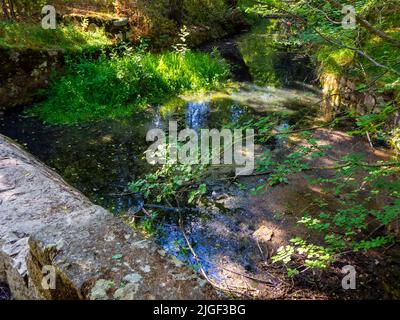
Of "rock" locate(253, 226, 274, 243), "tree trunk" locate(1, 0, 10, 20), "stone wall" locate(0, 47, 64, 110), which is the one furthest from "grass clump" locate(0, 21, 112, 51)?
"rock" locate(253, 226, 274, 243)

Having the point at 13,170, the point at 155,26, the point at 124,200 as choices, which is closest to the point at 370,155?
the point at 124,200

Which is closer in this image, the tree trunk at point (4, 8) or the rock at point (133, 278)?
the rock at point (133, 278)

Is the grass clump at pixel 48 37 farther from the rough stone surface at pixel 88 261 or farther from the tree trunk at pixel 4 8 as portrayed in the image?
the rough stone surface at pixel 88 261

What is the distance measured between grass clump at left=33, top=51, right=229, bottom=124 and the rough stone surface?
5.00 meters

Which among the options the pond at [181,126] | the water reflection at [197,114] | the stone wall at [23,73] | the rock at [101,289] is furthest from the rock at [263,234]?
the stone wall at [23,73]

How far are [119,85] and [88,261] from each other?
6.87 metres

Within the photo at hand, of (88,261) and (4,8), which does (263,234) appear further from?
(4,8)

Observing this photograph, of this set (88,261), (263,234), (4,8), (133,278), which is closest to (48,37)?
(4,8)

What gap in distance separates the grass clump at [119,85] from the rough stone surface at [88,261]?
500cm

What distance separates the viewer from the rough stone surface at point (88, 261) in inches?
76.2

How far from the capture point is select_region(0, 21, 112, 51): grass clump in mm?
8242

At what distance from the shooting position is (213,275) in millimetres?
3615

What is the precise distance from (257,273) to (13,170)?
2.87m

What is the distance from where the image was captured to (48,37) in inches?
349
